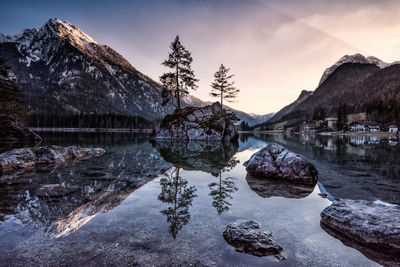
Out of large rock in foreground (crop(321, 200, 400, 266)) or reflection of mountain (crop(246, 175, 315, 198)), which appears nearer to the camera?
large rock in foreground (crop(321, 200, 400, 266))

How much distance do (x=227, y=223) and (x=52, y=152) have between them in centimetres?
1379

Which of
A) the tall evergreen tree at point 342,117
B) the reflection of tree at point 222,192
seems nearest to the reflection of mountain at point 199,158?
the reflection of tree at point 222,192

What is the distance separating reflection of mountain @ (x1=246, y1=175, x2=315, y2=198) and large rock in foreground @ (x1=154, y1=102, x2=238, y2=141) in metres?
28.4

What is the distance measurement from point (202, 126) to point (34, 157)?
27.9 metres

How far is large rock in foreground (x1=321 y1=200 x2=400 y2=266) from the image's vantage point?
3.52 m

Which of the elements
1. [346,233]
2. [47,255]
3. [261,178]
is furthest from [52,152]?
[346,233]

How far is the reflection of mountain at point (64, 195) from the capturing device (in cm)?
465

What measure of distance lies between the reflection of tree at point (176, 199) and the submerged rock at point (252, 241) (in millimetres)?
1129

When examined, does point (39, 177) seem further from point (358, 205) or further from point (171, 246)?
point (358, 205)

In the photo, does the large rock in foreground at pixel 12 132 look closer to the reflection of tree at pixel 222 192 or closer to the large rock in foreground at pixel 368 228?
the reflection of tree at pixel 222 192

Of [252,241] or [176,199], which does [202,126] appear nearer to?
[176,199]

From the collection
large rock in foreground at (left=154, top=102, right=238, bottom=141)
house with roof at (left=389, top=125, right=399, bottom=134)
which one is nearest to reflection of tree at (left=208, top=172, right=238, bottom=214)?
large rock in foreground at (left=154, top=102, right=238, bottom=141)

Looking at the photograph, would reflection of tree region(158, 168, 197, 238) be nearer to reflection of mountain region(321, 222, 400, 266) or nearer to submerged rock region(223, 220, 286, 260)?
submerged rock region(223, 220, 286, 260)

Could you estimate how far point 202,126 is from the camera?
124 feet
